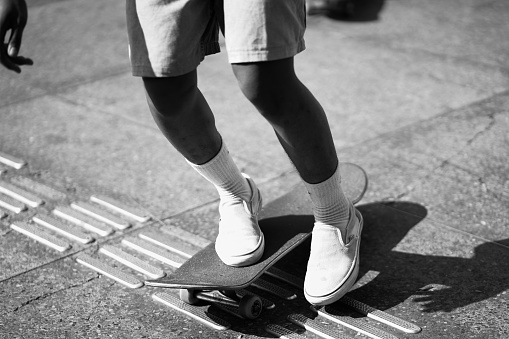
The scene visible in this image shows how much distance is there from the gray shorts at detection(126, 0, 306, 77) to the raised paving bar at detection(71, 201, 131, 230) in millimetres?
1021

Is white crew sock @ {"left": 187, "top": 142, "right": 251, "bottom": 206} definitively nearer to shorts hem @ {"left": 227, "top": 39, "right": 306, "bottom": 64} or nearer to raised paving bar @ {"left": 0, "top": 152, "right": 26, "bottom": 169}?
shorts hem @ {"left": 227, "top": 39, "right": 306, "bottom": 64}

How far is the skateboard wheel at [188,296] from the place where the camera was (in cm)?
233

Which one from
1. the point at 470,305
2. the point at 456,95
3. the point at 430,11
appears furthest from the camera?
the point at 430,11

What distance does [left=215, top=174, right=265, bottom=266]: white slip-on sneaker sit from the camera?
89.8 inches

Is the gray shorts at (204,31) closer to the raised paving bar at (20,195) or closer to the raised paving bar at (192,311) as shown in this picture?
the raised paving bar at (192,311)

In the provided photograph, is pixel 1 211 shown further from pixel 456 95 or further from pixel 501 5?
pixel 501 5

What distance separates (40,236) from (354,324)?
1.44 m

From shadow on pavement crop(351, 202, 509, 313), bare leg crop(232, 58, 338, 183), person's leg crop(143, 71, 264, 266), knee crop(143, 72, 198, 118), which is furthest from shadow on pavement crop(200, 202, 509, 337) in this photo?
knee crop(143, 72, 198, 118)

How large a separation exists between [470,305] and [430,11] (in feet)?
14.4

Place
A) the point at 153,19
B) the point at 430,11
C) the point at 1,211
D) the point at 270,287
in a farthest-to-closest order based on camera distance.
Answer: the point at 430,11, the point at 1,211, the point at 270,287, the point at 153,19

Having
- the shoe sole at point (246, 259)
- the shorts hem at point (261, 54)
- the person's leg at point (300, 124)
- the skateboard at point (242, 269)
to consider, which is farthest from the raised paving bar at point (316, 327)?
the shorts hem at point (261, 54)

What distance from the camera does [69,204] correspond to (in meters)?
3.15

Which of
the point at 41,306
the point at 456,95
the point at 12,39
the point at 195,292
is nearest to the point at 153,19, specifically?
the point at 12,39

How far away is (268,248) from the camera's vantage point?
2387 mm
